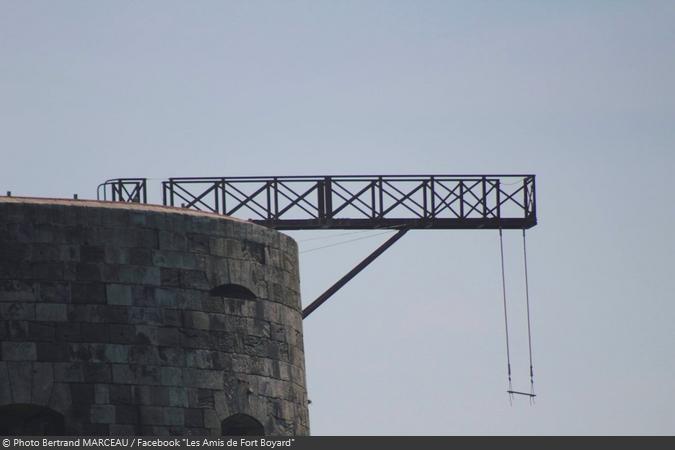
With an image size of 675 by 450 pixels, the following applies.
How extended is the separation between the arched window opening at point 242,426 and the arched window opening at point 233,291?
1.84 m

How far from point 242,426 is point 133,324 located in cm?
250

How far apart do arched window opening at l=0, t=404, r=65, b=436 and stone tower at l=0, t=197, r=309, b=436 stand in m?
0.02

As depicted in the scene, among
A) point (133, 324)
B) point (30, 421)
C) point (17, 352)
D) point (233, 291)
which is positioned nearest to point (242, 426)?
point (233, 291)

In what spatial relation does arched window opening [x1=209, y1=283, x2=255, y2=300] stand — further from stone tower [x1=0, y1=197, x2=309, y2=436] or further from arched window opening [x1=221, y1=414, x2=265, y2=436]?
arched window opening [x1=221, y1=414, x2=265, y2=436]

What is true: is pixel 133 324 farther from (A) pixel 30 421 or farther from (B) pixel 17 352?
(A) pixel 30 421

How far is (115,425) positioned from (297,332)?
15.3 feet

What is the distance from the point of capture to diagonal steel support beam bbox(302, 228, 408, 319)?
149ft

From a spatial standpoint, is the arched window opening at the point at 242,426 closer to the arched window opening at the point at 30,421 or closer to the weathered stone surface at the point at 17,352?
the arched window opening at the point at 30,421

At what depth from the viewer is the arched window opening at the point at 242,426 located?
1518 inches

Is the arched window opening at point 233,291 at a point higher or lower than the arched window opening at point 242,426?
higher

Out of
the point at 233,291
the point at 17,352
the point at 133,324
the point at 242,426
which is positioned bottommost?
the point at 242,426

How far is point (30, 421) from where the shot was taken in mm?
36844

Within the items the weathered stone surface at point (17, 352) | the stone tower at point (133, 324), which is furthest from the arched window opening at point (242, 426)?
the weathered stone surface at point (17, 352)

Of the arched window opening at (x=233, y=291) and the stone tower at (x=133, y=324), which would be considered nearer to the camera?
the stone tower at (x=133, y=324)
